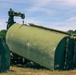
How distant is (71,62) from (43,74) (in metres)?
4.43

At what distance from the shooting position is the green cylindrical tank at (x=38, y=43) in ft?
63.0

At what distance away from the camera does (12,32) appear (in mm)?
24500

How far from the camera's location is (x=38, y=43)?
813 inches

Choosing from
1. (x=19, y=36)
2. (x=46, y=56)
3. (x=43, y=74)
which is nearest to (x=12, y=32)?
(x=19, y=36)

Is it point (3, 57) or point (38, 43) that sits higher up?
point (38, 43)

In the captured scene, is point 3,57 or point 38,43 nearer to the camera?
point 3,57

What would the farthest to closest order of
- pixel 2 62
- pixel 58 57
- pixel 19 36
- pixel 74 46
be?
pixel 19 36 → pixel 74 46 → pixel 58 57 → pixel 2 62

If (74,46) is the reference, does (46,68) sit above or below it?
below

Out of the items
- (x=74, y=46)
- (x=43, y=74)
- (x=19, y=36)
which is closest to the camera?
(x=43, y=74)

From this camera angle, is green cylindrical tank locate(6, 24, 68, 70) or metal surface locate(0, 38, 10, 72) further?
green cylindrical tank locate(6, 24, 68, 70)

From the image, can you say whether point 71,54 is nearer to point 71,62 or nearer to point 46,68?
point 71,62

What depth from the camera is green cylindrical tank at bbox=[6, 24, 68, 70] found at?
1919 cm

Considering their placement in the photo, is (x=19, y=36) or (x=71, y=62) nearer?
(x=71, y=62)

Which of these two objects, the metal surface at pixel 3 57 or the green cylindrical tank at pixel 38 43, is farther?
the green cylindrical tank at pixel 38 43
